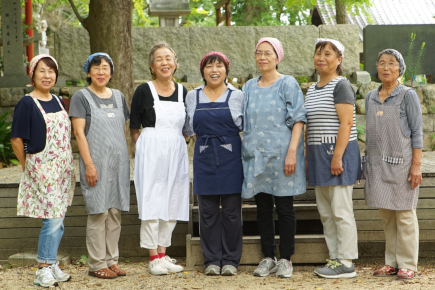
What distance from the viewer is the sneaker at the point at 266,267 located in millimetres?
3955

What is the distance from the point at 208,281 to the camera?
12.7 ft

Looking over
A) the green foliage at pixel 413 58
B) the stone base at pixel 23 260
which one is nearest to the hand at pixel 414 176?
the stone base at pixel 23 260

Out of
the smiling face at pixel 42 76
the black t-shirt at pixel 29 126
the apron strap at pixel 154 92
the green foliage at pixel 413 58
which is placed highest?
the green foliage at pixel 413 58

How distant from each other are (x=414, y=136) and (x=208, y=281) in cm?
195

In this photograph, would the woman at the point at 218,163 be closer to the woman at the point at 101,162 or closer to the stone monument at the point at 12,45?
the woman at the point at 101,162

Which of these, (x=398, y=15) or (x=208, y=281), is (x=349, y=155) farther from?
(x=398, y=15)

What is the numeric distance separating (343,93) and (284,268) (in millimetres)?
1458

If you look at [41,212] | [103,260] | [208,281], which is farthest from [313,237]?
[41,212]

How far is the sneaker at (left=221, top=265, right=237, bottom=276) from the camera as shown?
3975 millimetres

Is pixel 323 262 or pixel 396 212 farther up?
pixel 396 212

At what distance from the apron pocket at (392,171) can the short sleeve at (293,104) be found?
71 centimetres

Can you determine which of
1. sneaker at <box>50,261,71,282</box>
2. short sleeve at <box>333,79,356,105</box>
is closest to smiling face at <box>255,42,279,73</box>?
short sleeve at <box>333,79,356,105</box>

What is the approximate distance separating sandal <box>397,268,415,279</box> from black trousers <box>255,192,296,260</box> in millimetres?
831

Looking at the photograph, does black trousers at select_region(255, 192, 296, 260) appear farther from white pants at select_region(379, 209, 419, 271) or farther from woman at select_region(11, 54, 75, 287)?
woman at select_region(11, 54, 75, 287)
